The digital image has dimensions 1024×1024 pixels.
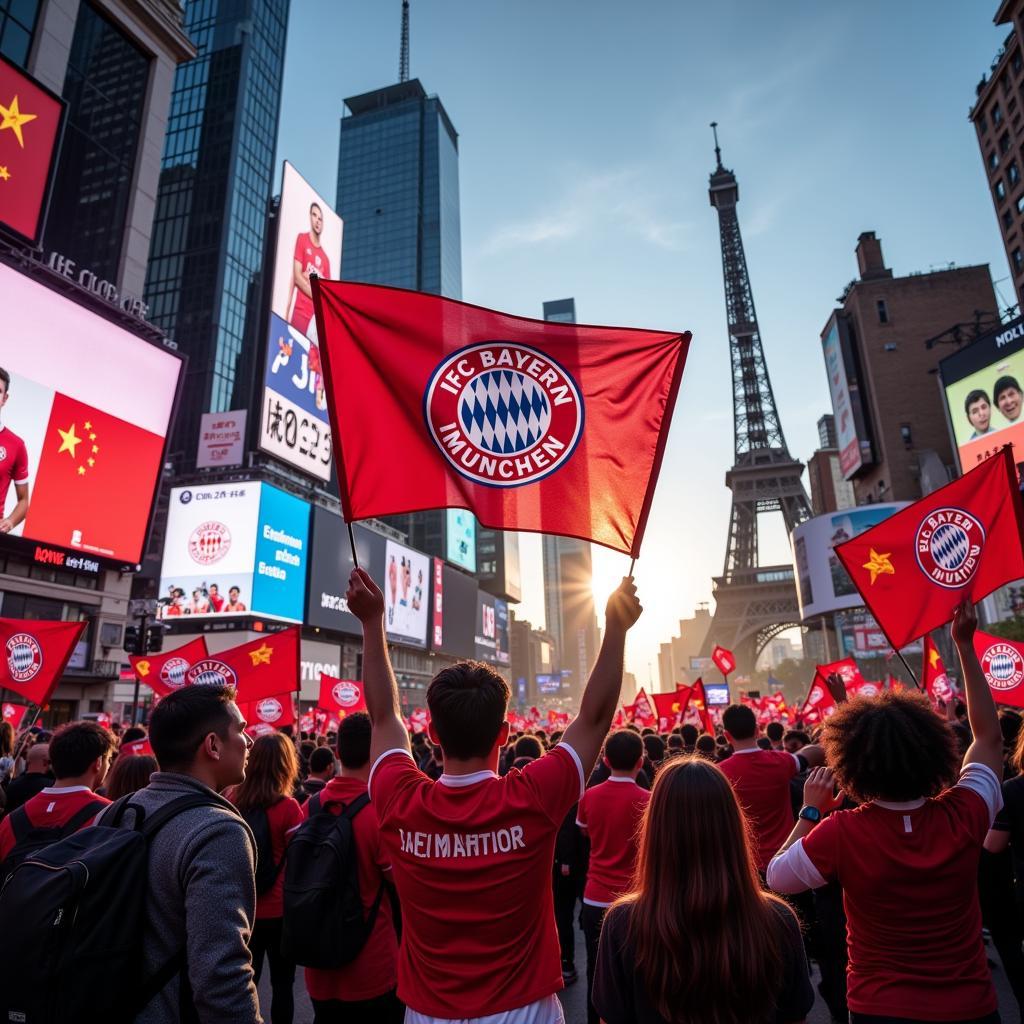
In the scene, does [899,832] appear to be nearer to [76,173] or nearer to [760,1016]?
[760,1016]

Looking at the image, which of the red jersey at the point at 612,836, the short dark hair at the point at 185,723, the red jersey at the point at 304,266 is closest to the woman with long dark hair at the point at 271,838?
the red jersey at the point at 612,836

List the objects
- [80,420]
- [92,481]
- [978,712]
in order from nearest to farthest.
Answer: [978,712]
[80,420]
[92,481]

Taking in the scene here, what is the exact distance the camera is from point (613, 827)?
15.9ft

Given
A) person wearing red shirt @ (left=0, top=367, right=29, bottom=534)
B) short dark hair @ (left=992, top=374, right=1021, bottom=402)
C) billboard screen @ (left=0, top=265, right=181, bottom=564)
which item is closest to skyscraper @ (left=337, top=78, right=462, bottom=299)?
short dark hair @ (left=992, top=374, right=1021, bottom=402)

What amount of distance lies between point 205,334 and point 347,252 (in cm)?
6343

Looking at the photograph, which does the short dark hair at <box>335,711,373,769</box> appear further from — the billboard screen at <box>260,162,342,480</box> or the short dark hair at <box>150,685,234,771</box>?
the billboard screen at <box>260,162,342,480</box>

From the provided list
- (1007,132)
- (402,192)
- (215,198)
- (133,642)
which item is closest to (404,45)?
(402,192)

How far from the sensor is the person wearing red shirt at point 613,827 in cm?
482

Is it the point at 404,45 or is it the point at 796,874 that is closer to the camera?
the point at 796,874

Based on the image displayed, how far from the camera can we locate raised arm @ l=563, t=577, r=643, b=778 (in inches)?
96.6

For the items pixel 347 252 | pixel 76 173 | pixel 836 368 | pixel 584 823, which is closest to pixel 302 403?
pixel 76 173

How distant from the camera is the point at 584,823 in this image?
5121 mm

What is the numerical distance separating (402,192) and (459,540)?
76236 mm

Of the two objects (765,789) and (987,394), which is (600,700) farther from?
(987,394)
